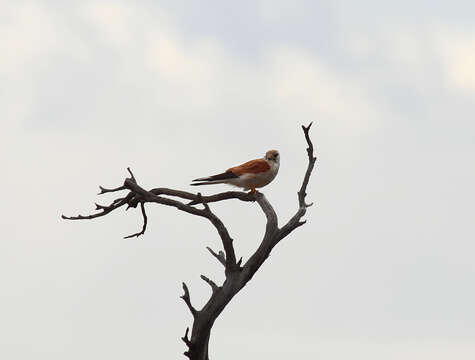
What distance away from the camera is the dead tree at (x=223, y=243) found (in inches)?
759

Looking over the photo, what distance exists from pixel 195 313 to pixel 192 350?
65 cm

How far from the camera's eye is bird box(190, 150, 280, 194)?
2086cm

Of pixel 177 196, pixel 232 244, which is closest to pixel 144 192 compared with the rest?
pixel 177 196

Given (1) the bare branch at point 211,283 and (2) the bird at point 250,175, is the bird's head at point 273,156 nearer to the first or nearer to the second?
(2) the bird at point 250,175

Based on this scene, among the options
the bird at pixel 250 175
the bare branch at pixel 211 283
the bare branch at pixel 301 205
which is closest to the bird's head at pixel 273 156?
the bird at pixel 250 175

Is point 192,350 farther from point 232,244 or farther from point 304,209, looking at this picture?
point 304,209

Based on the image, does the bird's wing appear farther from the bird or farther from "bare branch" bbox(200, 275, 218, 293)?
"bare branch" bbox(200, 275, 218, 293)

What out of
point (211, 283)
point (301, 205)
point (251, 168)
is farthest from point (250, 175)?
point (211, 283)

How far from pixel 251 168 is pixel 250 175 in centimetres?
19

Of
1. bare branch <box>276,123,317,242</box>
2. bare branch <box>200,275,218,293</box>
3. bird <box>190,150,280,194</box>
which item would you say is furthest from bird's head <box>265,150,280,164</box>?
bare branch <box>200,275,218,293</box>

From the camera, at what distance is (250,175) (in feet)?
68.3

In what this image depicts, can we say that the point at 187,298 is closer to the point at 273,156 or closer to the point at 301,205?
the point at 301,205

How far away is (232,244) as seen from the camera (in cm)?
1945

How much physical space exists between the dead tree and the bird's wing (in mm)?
795
